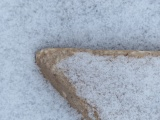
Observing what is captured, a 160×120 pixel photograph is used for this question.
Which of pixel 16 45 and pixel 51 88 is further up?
pixel 16 45

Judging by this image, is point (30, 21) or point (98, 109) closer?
point (98, 109)

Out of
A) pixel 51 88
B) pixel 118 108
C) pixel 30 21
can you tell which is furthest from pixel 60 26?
pixel 118 108

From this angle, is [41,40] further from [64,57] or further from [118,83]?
[118,83]

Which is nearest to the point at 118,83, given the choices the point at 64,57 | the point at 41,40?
the point at 64,57

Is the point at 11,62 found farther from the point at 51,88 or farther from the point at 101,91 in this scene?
the point at 101,91
